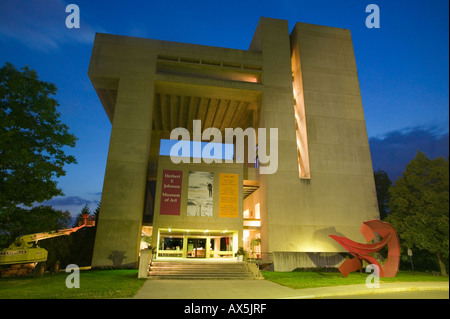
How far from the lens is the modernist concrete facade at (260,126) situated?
21.9m

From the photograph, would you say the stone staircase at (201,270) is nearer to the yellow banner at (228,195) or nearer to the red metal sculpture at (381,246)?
the red metal sculpture at (381,246)

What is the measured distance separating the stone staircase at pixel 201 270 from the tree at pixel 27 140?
6.83 metres

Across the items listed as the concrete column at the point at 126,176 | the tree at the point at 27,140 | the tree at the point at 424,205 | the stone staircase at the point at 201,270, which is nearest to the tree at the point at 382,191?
the tree at the point at 424,205

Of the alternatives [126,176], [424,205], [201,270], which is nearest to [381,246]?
[424,205]

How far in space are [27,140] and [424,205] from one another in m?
25.2

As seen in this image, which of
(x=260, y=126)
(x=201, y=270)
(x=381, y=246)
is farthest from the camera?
(x=260, y=126)

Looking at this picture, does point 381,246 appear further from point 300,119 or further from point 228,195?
point 300,119

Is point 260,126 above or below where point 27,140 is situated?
above

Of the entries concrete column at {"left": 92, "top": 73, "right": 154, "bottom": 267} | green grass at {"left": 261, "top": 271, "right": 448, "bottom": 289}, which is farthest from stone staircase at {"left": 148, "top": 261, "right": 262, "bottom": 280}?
concrete column at {"left": 92, "top": 73, "right": 154, "bottom": 267}

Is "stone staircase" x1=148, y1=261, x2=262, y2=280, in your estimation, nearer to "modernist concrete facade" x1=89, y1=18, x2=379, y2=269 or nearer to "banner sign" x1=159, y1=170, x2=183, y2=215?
"modernist concrete facade" x1=89, y1=18, x2=379, y2=269

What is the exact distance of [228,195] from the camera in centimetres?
2305

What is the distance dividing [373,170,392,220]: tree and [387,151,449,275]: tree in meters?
22.6
